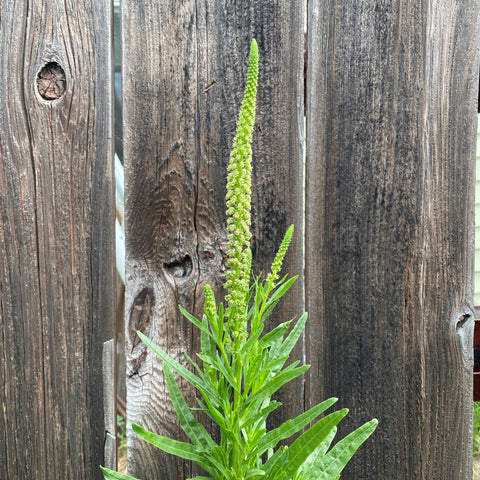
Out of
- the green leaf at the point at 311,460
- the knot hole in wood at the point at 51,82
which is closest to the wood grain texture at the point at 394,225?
the green leaf at the point at 311,460

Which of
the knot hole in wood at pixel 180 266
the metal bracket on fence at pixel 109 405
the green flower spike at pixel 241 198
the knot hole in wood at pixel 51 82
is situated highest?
the knot hole in wood at pixel 51 82

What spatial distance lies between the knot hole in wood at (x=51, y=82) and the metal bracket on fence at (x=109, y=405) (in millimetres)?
884

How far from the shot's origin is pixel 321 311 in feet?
5.65

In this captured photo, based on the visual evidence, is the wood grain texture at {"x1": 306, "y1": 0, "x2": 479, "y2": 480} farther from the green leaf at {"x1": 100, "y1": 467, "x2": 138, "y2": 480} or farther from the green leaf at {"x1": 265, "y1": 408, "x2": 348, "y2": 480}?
the green leaf at {"x1": 100, "y1": 467, "x2": 138, "y2": 480}

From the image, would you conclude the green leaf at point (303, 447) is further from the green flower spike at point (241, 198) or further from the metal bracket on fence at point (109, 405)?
the metal bracket on fence at point (109, 405)

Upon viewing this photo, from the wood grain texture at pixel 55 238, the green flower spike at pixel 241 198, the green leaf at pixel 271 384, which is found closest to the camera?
the green flower spike at pixel 241 198

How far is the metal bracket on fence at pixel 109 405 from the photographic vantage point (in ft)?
5.48

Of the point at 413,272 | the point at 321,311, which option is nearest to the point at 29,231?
the point at 321,311

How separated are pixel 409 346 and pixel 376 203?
547 millimetres

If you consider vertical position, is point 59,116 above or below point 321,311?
above

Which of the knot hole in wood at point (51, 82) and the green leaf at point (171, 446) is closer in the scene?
the green leaf at point (171, 446)

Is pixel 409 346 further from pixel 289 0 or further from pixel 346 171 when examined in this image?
pixel 289 0

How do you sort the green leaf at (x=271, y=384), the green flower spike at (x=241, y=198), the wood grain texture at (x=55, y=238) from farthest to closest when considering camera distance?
the wood grain texture at (x=55, y=238), the green leaf at (x=271, y=384), the green flower spike at (x=241, y=198)

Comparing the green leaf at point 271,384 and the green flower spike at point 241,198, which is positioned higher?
the green flower spike at point 241,198
